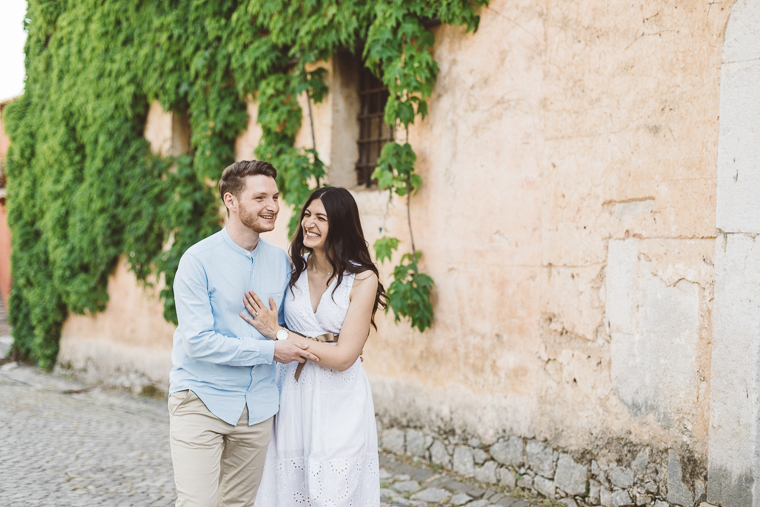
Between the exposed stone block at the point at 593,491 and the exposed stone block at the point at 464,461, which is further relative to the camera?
the exposed stone block at the point at 464,461

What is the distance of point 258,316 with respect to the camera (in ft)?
9.44

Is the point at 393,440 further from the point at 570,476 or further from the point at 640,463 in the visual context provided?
the point at 640,463

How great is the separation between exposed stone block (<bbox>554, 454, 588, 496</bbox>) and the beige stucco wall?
0.13m

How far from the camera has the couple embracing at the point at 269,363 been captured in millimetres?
2783

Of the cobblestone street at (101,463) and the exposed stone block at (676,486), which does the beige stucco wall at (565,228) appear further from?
the cobblestone street at (101,463)

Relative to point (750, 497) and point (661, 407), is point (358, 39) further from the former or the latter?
point (750, 497)

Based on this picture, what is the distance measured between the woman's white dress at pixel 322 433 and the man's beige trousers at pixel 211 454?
0.09 metres

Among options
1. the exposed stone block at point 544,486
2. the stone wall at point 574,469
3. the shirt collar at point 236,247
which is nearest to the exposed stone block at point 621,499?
the stone wall at point 574,469

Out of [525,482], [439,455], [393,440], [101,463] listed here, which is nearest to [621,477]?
[525,482]

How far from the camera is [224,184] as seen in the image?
2990mm

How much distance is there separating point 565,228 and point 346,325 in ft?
7.22

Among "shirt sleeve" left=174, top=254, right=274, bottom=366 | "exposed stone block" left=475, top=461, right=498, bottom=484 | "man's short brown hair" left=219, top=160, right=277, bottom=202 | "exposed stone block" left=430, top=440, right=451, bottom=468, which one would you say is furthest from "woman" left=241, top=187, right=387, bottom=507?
"exposed stone block" left=430, top=440, right=451, bottom=468

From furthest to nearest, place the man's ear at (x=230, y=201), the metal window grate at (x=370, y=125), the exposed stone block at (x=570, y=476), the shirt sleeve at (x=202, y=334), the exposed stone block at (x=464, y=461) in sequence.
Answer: the metal window grate at (x=370, y=125) → the exposed stone block at (x=464, y=461) → the exposed stone block at (x=570, y=476) → the man's ear at (x=230, y=201) → the shirt sleeve at (x=202, y=334)

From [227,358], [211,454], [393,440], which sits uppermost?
[227,358]
